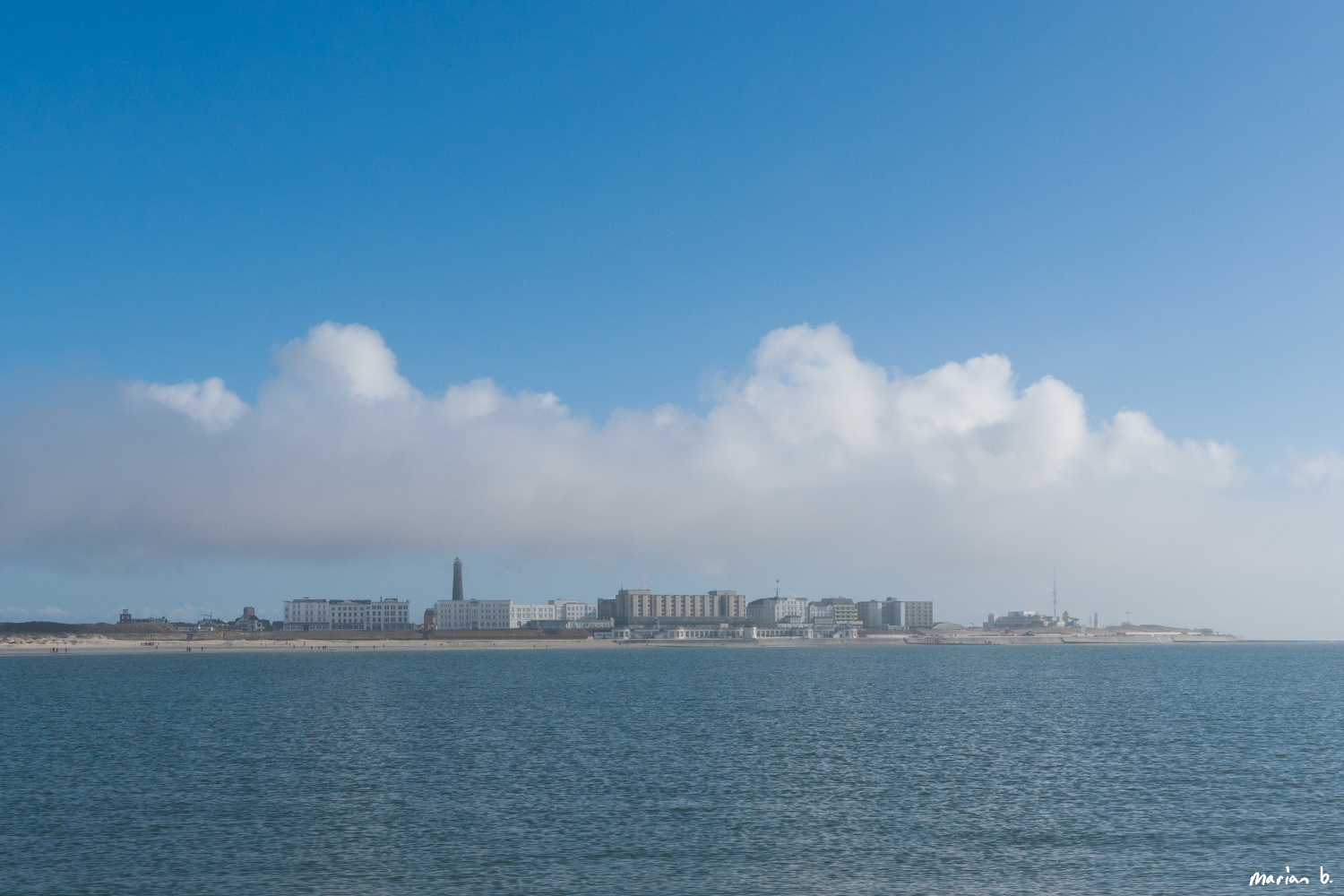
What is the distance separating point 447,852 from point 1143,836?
25.3 metres

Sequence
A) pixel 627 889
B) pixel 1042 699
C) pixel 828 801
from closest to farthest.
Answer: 1. pixel 627 889
2. pixel 828 801
3. pixel 1042 699

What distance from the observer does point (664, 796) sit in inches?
1761

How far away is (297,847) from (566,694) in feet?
219

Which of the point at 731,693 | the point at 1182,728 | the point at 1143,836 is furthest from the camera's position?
the point at 731,693

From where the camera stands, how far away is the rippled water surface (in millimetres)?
32438

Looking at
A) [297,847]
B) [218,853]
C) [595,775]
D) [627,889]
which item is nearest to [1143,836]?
[627,889]

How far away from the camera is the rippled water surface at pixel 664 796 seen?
32438 mm

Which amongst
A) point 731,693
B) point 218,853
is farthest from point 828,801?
point 731,693

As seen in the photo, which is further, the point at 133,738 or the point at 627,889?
the point at 133,738

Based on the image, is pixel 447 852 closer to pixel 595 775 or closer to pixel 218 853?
pixel 218 853

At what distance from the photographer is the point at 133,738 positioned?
6419 cm

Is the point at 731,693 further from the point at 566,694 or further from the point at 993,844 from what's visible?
the point at 993,844

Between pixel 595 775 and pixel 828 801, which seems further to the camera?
pixel 595 775

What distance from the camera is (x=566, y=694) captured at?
332 feet
